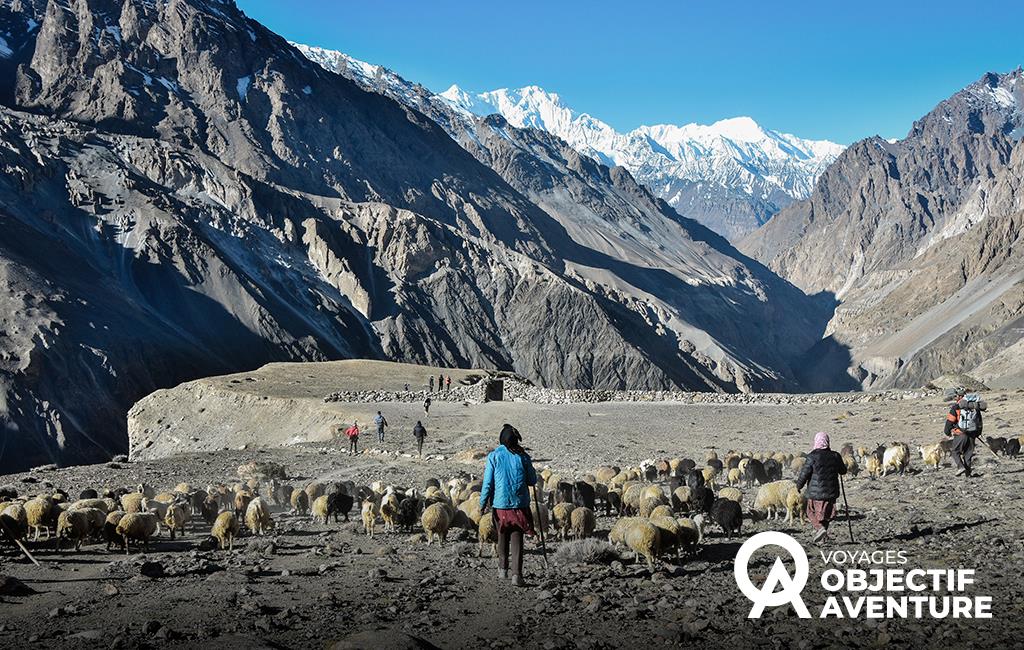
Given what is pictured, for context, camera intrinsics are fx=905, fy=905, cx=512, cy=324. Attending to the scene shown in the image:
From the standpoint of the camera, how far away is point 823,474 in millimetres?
12492

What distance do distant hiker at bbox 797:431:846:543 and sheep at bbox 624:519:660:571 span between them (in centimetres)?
241

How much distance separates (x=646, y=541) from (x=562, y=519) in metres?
3.09

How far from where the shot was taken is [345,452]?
34312 mm

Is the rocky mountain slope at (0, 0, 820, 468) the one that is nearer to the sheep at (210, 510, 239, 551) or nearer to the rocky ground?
the sheep at (210, 510, 239, 551)

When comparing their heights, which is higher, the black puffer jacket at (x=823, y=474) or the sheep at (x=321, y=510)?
the black puffer jacket at (x=823, y=474)

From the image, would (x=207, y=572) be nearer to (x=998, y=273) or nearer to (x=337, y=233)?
(x=337, y=233)

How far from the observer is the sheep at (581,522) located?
14.5m

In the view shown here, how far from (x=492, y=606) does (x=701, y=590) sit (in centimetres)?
243

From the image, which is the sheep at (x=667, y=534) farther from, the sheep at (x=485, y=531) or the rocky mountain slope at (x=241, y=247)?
the rocky mountain slope at (x=241, y=247)

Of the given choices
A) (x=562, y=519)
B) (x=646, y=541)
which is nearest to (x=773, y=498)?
(x=562, y=519)

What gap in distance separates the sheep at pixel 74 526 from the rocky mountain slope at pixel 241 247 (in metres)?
51.8

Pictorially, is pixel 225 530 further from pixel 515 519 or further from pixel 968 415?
pixel 968 415

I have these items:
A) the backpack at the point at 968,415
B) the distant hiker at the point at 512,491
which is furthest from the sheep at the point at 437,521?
the backpack at the point at 968,415

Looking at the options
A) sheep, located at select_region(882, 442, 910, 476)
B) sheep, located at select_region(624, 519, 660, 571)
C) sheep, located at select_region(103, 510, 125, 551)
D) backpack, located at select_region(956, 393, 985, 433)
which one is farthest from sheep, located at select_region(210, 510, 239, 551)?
sheep, located at select_region(882, 442, 910, 476)
